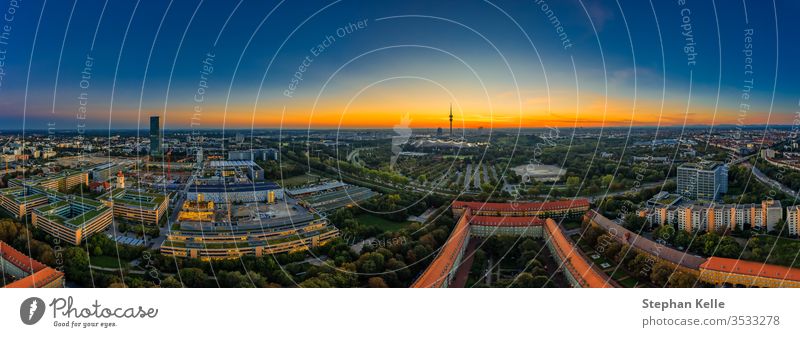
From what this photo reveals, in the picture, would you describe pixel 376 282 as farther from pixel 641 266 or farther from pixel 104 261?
pixel 104 261

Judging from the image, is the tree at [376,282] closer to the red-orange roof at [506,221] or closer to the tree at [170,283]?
the tree at [170,283]

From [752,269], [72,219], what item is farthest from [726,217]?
[72,219]

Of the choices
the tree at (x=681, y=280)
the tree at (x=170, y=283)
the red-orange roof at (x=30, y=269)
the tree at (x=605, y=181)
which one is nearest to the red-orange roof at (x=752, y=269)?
the tree at (x=681, y=280)

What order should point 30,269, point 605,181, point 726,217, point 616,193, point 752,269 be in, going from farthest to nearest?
point 605,181, point 616,193, point 726,217, point 752,269, point 30,269

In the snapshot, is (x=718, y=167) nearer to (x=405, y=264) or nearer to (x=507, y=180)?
(x=507, y=180)

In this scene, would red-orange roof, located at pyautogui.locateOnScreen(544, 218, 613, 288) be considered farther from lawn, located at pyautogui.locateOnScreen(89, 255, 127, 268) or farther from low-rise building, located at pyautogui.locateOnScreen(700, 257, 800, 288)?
lawn, located at pyautogui.locateOnScreen(89, 255, 127, 268)

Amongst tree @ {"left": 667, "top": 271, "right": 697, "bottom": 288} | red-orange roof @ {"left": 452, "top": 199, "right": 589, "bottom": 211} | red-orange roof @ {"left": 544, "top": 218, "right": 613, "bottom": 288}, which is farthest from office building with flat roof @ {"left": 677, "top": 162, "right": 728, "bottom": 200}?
tree @ {"left": 667, "top": 271, "right": 697, "bottom": 288}
